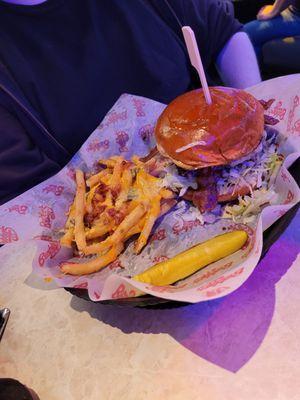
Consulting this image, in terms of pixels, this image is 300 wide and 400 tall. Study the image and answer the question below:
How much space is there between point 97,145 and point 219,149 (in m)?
0.81

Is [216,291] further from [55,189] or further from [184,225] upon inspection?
[55,189]

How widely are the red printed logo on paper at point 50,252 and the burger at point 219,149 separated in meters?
0.57

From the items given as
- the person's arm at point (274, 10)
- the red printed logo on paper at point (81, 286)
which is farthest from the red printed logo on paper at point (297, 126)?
the person's arm at point (274, 10)

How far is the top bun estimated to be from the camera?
1431mm

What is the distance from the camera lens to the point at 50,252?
1.64m

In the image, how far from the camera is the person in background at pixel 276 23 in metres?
3.79

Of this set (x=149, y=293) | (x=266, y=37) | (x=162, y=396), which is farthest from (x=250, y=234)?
(x=266, y=37)

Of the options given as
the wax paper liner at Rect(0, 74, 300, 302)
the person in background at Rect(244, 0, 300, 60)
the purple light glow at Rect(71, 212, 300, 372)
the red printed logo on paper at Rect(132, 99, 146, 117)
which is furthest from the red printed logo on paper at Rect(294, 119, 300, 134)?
the person in background at Rect(244, 0, 300, 60)

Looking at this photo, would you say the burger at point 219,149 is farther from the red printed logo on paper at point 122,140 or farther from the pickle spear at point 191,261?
the red printed logo on paper at point 122,140

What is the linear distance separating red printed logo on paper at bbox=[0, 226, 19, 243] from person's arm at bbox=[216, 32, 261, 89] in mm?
1518

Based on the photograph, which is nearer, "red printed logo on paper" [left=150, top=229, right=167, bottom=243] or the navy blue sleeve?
"red printed logo on paper" [left=150, top=229, right=167, bottom=243]

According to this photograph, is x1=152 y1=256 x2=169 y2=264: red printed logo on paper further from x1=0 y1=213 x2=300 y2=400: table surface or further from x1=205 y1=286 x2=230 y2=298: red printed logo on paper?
x1=205 y1=286 x2=230 y2=298: red printed logo on paper

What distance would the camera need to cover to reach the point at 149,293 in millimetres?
1173

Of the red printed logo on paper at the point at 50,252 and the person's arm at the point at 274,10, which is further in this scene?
the person's arm at the point at 274,10
